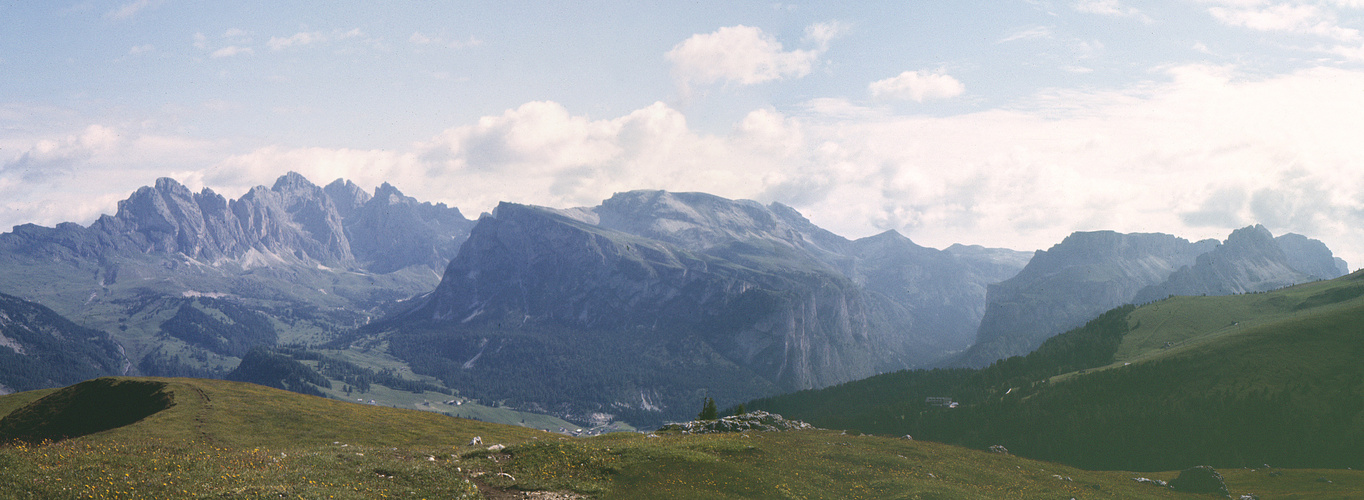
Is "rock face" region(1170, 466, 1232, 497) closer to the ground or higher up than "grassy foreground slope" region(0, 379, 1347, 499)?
closer to the ground

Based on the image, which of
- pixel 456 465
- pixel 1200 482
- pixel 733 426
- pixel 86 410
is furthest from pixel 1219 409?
pixel 86 410

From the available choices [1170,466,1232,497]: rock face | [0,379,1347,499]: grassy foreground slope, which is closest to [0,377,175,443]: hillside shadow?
[0,379,1347,499]: grassy foreground slope

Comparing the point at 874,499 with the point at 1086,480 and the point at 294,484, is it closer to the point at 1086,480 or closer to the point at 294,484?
the point at 1086,480

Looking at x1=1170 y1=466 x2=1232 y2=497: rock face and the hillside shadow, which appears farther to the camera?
the hillside shadow

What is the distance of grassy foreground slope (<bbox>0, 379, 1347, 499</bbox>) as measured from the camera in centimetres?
3800

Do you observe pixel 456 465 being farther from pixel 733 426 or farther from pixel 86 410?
pixel 86 410

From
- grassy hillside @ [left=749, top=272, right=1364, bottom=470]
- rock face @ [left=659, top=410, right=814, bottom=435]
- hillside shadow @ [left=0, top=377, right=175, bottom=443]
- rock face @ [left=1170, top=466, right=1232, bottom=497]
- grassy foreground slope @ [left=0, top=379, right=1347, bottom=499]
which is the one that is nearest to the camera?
grassy foreground slope @ [left=0, top=379, right=1347, bottom=499]

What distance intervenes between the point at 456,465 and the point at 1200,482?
75314 mm

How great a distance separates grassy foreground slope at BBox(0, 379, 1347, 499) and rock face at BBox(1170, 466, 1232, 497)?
8.28ft

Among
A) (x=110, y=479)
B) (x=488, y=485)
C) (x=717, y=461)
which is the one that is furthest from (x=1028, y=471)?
(x=110, y=479)

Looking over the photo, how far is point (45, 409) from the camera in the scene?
312 feet

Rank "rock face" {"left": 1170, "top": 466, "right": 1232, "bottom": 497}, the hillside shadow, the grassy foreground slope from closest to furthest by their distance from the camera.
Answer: the grassy foreground slope
"rock face" {"left": 1170, "top": 466, "right": 1232, "bottom": 497}
the hillside shadow

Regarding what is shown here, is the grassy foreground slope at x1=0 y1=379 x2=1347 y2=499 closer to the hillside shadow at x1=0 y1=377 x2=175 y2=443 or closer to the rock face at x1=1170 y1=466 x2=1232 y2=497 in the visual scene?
the hillside shadow at x1=0 y1=377 x2=175 y2=443

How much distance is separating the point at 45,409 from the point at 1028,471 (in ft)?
438
